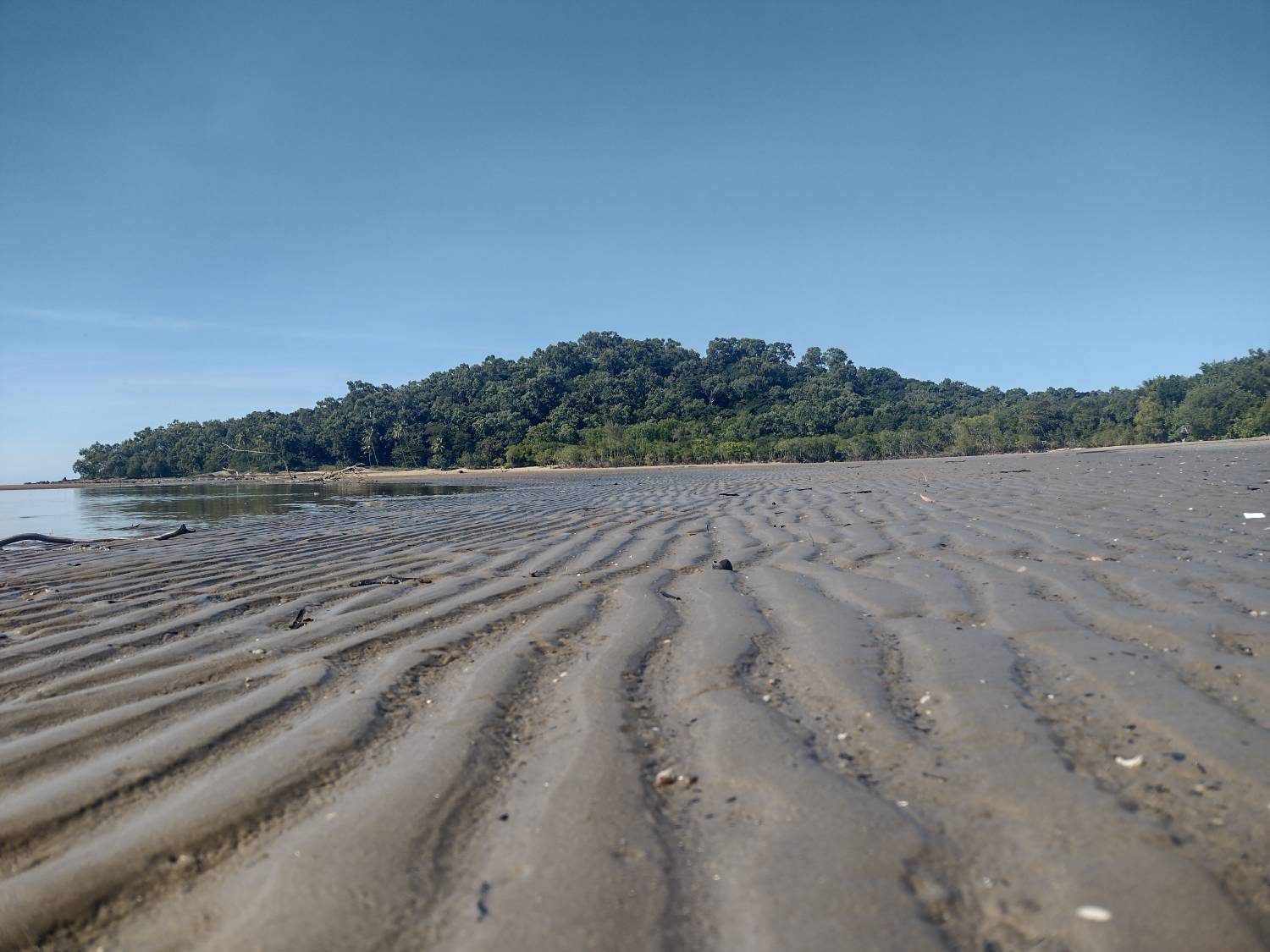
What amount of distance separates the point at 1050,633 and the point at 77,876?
128 inches

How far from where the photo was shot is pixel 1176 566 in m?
4.27

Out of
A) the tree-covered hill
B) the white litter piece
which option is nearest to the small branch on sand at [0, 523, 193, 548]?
the white litter piece

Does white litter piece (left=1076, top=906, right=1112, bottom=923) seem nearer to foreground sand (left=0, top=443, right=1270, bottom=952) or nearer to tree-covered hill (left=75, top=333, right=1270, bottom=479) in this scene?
foreground sand (left=0, top=443, right=1270, bottom=952)

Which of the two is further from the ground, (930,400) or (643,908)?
(930,400)

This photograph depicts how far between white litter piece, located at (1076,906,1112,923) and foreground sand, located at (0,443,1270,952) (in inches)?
0.7

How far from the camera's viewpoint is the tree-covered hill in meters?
46.9

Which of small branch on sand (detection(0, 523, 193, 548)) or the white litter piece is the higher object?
the white litter piece

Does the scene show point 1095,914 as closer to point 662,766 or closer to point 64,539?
point 662,766

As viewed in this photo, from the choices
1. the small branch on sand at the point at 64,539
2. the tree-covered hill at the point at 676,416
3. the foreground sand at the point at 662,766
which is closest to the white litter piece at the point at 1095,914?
the foreground sand at the point at 662,766


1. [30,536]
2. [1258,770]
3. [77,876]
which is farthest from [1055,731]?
[30,536]

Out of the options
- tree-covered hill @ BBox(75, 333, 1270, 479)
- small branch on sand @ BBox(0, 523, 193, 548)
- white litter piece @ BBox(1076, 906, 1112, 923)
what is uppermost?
tree-covered hill @ BBox(75, 333, 1270, 479)

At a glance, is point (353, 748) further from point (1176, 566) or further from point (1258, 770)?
point (1176, 566)

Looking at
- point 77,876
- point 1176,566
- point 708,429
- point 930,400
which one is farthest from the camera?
point 930,400

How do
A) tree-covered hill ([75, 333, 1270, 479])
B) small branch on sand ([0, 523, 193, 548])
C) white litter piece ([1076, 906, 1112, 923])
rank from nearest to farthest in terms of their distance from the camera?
white litter piece ([1076, 906, 1112, 923]) → small branch on sand ([0, 523, 193, 548]) → tree-covered hill ([75, 333, 1270, 479])
